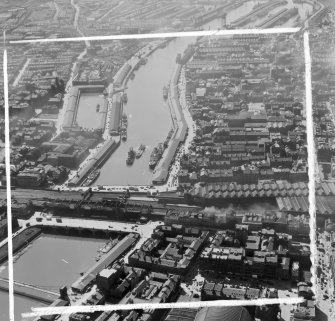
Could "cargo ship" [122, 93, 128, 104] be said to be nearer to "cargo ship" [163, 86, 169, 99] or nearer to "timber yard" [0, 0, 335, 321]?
"timber yard" [0, 0, 335, 321]

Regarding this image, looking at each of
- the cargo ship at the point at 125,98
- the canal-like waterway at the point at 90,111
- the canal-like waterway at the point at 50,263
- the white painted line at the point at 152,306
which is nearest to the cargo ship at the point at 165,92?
the cargo ship at the point at 125,98

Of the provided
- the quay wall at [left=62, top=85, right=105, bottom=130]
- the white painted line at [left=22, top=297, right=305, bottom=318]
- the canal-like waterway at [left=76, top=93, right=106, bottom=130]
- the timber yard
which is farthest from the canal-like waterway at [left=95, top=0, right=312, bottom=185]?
the white painted line at [left=22, top=297, right=305, bottom=318]


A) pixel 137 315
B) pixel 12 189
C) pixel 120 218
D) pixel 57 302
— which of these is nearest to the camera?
pixel 137 315

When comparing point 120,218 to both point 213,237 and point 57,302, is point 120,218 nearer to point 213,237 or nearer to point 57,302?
point 213,237

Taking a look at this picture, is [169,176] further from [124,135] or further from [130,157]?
[124,135]

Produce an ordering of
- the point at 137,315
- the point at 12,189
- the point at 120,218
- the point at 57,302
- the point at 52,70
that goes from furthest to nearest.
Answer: the point at 52,70 → the point at 12,189 → the point at 120,218 → the point at 57,302 → the point at 137,315

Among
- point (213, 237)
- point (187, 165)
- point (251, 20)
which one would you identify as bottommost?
point (213, 237)

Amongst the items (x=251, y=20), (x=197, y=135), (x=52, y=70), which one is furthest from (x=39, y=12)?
(x=197, y=135)
